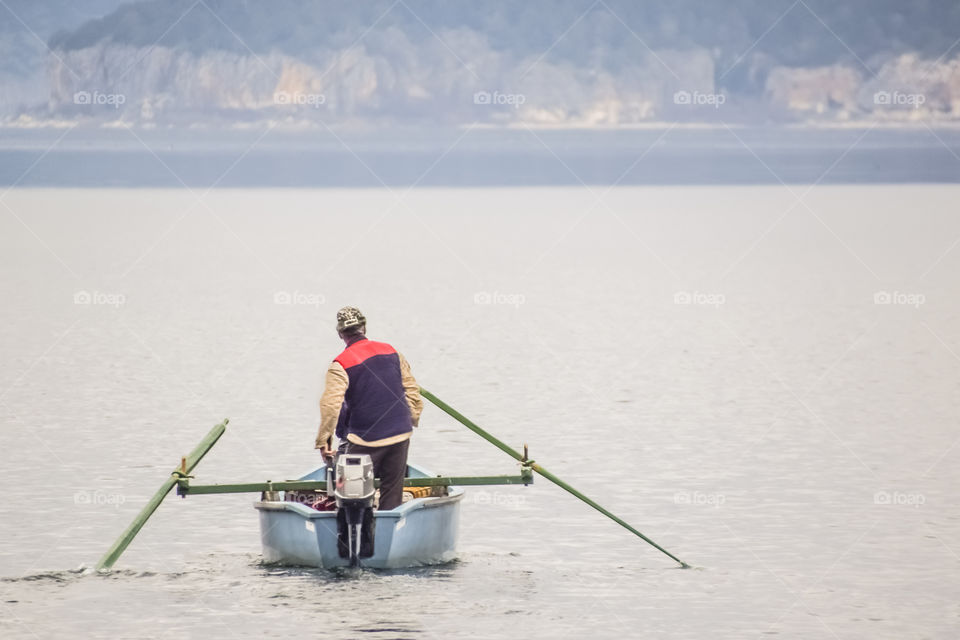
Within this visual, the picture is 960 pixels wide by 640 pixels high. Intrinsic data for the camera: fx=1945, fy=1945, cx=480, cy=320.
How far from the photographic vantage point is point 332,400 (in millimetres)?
14883

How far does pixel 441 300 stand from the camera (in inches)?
1841

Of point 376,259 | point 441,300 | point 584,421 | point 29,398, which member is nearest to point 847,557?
point 584,421

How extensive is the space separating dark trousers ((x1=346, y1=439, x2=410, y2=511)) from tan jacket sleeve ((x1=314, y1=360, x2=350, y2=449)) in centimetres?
40

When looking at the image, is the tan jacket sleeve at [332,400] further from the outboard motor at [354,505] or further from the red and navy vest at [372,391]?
the outboard motor at [354,505]

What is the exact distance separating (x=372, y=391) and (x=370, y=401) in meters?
0.08

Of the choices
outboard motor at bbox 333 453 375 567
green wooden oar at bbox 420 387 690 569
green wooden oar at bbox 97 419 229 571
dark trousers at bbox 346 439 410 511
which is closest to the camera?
outboard motor at bbox 333 453 375 567

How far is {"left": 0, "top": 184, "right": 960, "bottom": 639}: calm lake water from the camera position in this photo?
591 inches

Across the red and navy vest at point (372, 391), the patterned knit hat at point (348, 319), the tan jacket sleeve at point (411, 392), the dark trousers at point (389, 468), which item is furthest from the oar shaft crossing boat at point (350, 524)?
the patterned knit hat at point (348, 319)

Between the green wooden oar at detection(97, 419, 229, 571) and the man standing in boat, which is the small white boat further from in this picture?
the green wooden oar at detection(97, 419, 229, 571)

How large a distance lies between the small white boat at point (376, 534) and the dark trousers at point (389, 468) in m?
0.19

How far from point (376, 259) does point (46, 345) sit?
2806 centimetres

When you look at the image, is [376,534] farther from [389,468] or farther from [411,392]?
[411,392]

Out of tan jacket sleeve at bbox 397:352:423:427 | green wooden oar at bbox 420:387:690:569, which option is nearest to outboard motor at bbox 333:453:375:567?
tan jacket sleeve at bbox 397:352:423:427

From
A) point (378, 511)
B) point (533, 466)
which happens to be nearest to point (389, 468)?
point (378, 511)
